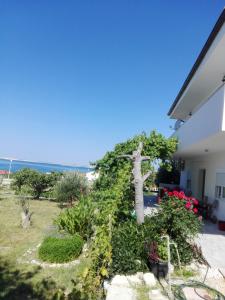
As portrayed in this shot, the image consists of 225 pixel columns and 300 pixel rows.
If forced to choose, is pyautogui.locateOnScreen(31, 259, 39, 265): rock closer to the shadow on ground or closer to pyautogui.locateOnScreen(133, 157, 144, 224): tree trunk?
the shadow on ground

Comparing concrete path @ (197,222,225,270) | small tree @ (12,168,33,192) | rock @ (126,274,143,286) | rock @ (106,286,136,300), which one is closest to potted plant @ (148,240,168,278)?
rock @ (126,274,143,286)

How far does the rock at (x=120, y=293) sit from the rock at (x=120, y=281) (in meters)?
0.13

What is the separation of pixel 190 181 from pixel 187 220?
45.8 ft

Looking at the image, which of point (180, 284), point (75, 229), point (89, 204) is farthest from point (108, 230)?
point (89, 204)

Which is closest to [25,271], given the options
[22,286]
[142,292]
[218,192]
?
[22,286]

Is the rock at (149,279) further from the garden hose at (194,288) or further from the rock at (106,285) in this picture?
the rock at (106,285)

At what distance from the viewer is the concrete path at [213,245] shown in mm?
7361

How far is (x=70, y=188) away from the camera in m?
17.1

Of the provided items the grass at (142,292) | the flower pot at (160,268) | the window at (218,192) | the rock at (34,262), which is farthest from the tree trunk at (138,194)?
the window at (218,192)

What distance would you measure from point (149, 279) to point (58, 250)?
2653mm

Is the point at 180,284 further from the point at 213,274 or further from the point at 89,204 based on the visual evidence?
the point at 89,204

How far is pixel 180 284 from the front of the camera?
5.84 meters

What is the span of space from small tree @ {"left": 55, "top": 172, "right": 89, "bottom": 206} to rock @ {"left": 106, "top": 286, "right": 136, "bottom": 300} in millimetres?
11506

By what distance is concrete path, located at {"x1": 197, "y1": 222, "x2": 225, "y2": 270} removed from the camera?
24.2ft
